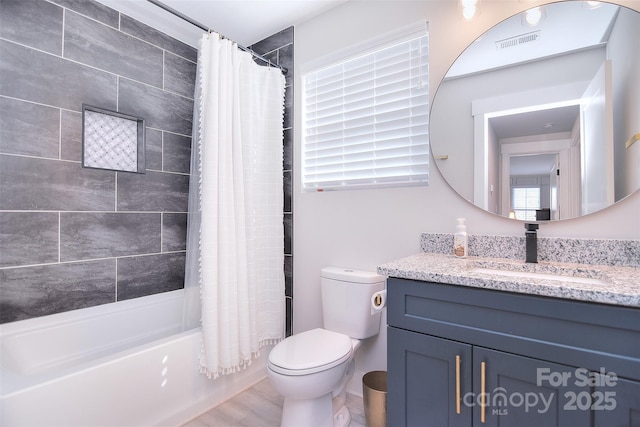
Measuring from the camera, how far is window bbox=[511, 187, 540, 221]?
1.48 meters

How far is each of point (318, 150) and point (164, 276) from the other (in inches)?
57.3

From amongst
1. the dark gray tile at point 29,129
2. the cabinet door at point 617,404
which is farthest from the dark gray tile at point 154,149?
the cabinet door at point 617,404

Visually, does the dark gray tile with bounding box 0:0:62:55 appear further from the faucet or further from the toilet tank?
the faucet

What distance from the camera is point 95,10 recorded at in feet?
6.39

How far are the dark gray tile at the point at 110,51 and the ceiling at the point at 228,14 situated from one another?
180mm

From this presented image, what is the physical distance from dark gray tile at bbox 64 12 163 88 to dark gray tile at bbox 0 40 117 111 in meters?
0.07

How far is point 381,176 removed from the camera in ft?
6.41

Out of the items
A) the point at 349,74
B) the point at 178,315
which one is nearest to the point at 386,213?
the point at 349,74

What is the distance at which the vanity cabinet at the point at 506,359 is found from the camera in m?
0.90

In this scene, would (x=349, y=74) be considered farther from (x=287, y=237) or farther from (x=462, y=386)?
(x=462, y=386)

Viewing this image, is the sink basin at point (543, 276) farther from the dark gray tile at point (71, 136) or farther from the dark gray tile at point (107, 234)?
the dark gray tile at point (71, 136)

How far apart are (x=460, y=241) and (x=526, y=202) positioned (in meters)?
0.35

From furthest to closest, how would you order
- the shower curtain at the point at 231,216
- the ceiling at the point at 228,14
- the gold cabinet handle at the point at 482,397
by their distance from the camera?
the ceiling at the point at 228,14 < the shower curtain at the point at 231,216 < the gold cabinet handle at the point at 482,397

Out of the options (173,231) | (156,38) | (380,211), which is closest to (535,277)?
(380,211)
